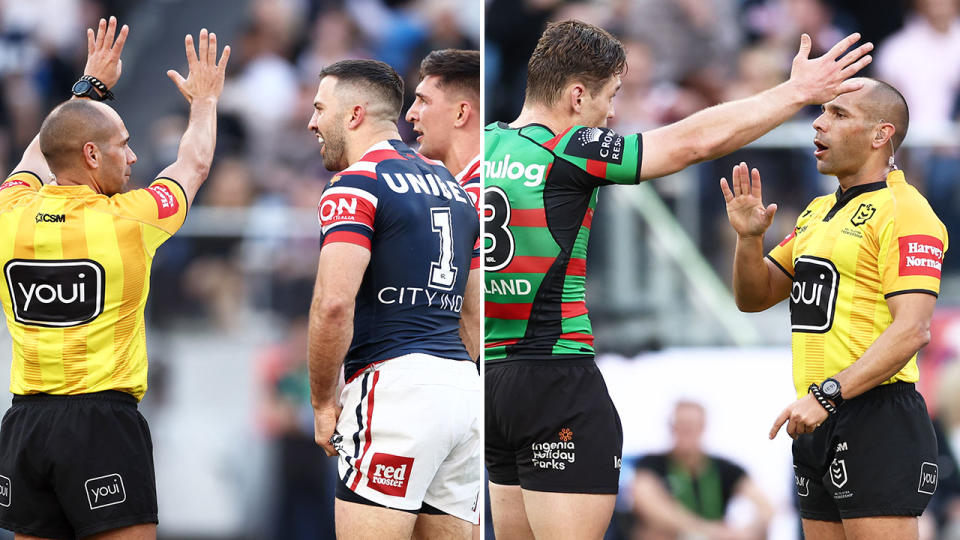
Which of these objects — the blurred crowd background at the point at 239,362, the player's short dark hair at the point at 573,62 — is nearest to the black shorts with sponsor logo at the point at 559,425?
the player's short dark hair at the point at 573,62

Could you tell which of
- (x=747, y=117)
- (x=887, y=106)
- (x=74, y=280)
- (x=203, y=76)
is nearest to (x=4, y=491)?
(x=74, y=280)

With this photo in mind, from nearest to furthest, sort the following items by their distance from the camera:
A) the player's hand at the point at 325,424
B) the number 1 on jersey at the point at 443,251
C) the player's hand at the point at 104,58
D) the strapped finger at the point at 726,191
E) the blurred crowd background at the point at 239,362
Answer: the player's hand at the point at 325,424 → the number 1 on jersey at the point at 443,251 → the strapped finger at the point at 726,191 → the player's hand at the point at 104,58 → the blurred crowd background at the point at 239,362

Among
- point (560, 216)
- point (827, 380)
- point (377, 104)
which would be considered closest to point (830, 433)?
point (827, 380)

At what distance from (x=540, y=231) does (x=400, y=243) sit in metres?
0.45

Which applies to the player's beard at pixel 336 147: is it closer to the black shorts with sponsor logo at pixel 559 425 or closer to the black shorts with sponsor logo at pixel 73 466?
the black shorts with sponsor logo at pixel 559 425

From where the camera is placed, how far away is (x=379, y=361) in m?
2.94

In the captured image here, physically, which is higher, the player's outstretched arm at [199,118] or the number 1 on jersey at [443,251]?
the player's outstretched arm at [199,118]

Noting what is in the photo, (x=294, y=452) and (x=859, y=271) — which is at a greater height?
(x=859, y=271)

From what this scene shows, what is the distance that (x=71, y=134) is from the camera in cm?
308

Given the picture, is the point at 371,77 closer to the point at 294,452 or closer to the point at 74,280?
the point at 74,280

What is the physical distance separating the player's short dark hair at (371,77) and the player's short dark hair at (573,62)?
1.46 ft

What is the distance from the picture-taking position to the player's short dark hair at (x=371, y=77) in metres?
3.01

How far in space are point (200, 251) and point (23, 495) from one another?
2.91m

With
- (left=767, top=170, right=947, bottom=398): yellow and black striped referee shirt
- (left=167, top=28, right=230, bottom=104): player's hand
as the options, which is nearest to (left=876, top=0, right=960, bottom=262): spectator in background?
(left=767, top=170, right=947, bottom=398): yellow and black striped referee shirt
